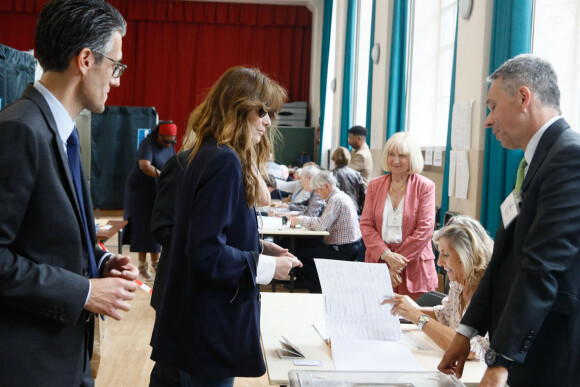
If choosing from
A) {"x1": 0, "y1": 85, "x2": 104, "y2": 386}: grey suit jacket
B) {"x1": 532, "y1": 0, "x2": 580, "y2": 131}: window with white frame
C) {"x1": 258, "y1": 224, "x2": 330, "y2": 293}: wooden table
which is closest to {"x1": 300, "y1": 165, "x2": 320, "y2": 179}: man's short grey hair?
{"x1": 258, "y1": 224, "x2": 330, "y2": 293}: wooden table

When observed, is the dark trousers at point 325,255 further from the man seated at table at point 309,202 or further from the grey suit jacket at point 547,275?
the grey suit jacket at point 547,275

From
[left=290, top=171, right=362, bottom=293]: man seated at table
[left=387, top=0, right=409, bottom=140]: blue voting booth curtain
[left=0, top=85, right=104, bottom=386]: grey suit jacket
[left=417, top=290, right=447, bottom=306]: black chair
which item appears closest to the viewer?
[left=0, top=85, right=104, bottom=386]: grey suit jacket

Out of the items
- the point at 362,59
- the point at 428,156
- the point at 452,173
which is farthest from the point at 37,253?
the point at 362,59

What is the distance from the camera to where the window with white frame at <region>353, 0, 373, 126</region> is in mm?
8188

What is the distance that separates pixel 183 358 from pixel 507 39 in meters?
2.49

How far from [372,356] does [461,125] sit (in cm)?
248

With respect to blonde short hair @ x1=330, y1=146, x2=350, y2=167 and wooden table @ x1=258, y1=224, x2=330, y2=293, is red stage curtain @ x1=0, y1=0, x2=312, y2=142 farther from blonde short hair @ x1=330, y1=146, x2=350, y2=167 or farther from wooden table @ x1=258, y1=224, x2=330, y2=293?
wooden table @ x1=258, y1=224, x2=330, y2=293

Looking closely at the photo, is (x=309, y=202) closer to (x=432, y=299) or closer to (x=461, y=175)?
(x=461, y=175)

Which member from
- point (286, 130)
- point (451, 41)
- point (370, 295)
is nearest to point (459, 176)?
point (451, 41)

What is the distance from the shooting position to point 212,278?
60.2 inches

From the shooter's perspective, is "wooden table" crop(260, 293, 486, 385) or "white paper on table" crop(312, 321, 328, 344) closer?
"wooden table" crop(260, 293, 486, 385)

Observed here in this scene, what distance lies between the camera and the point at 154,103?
39.2ft

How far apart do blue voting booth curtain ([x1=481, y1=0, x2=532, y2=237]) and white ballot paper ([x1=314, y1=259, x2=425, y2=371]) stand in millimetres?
1428

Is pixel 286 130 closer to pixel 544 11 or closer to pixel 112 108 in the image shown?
pixel 112 108
